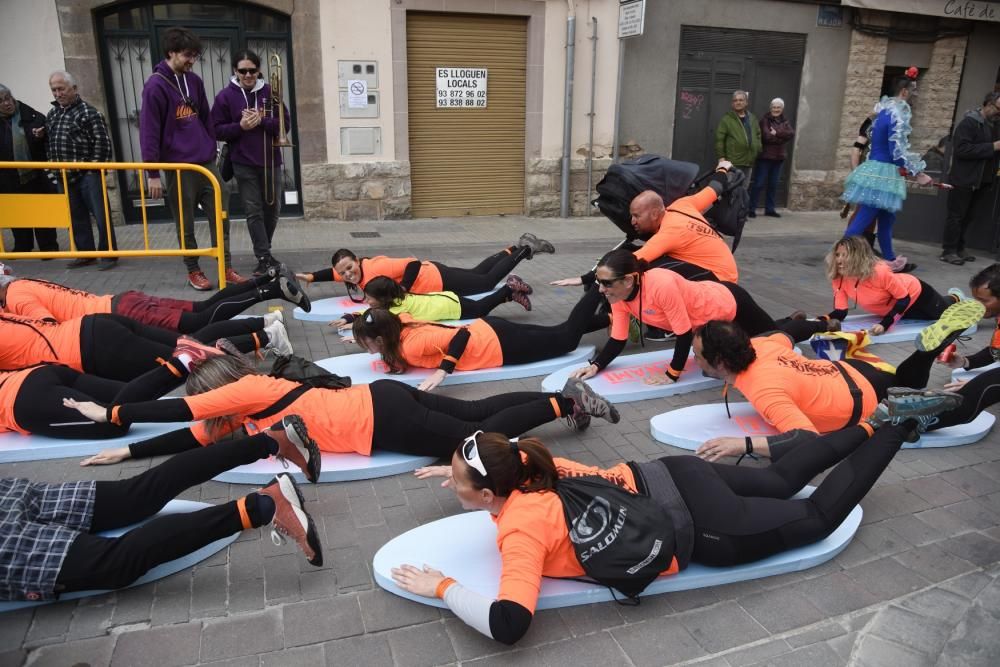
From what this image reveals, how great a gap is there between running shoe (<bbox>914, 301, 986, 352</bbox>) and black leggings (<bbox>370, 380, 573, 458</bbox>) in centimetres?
188

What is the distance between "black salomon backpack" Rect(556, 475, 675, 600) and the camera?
8.62 ft

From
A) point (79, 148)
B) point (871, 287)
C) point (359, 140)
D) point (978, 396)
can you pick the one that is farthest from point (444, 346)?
point (359, 140)

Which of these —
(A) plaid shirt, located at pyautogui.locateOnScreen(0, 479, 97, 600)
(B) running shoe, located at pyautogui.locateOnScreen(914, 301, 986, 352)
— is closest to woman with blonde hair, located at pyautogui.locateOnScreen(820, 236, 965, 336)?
(B) running shoe, located at pyautogui.locateOnScreen(914, 301, 986, 352)

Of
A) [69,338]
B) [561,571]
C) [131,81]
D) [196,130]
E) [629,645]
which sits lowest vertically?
[629,645]

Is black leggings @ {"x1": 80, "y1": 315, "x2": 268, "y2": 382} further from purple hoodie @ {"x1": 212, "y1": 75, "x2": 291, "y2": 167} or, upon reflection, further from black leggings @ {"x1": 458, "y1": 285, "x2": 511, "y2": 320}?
purple hoodie @ {"x1": 212, "y1": 75, "x2": 291, "y2": 167}

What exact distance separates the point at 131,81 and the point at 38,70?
1065 millimetres

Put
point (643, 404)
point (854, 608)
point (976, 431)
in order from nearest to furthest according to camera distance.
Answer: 1. point (854, 608)
2. point (976, 431)
3. point (643, 404)

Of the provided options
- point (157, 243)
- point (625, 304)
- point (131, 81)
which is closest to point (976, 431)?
point (625, 304)

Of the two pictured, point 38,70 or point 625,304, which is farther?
point 38,70

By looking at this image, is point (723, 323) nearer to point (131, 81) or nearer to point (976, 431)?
point (976, 431)

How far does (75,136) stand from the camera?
748 centimetres

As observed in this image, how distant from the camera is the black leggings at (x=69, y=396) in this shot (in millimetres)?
3836

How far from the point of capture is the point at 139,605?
279 centimetres

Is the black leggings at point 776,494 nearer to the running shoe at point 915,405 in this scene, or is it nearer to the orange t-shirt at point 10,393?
A: the running shoe at point 915,405
